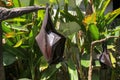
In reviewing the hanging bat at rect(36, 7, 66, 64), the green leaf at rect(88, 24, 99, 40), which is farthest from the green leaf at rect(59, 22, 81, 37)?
the hanging bat at rect(36, 7, 66, 64)

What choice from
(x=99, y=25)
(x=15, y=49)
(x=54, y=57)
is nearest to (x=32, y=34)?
(x=15, y=49)

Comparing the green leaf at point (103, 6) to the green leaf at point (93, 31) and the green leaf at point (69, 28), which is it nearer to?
the green leaf at point (93, 31)

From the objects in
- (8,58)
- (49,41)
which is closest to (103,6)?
(8,58)

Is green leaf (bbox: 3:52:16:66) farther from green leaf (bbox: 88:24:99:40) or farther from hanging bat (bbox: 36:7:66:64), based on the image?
hanging bat (bbox: 36:7:66:64)

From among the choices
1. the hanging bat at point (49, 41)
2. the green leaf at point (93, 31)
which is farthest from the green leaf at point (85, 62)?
the hanging bat at point (49, 41)

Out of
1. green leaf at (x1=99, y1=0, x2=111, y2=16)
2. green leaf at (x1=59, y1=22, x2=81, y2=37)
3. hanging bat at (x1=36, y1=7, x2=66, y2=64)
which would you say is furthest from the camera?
green leaf at (x1=99, y1=0, x2=111, y2=16)

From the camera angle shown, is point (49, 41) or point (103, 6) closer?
point (49, 41)

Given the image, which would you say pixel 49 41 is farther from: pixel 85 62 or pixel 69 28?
pixel 85 62
